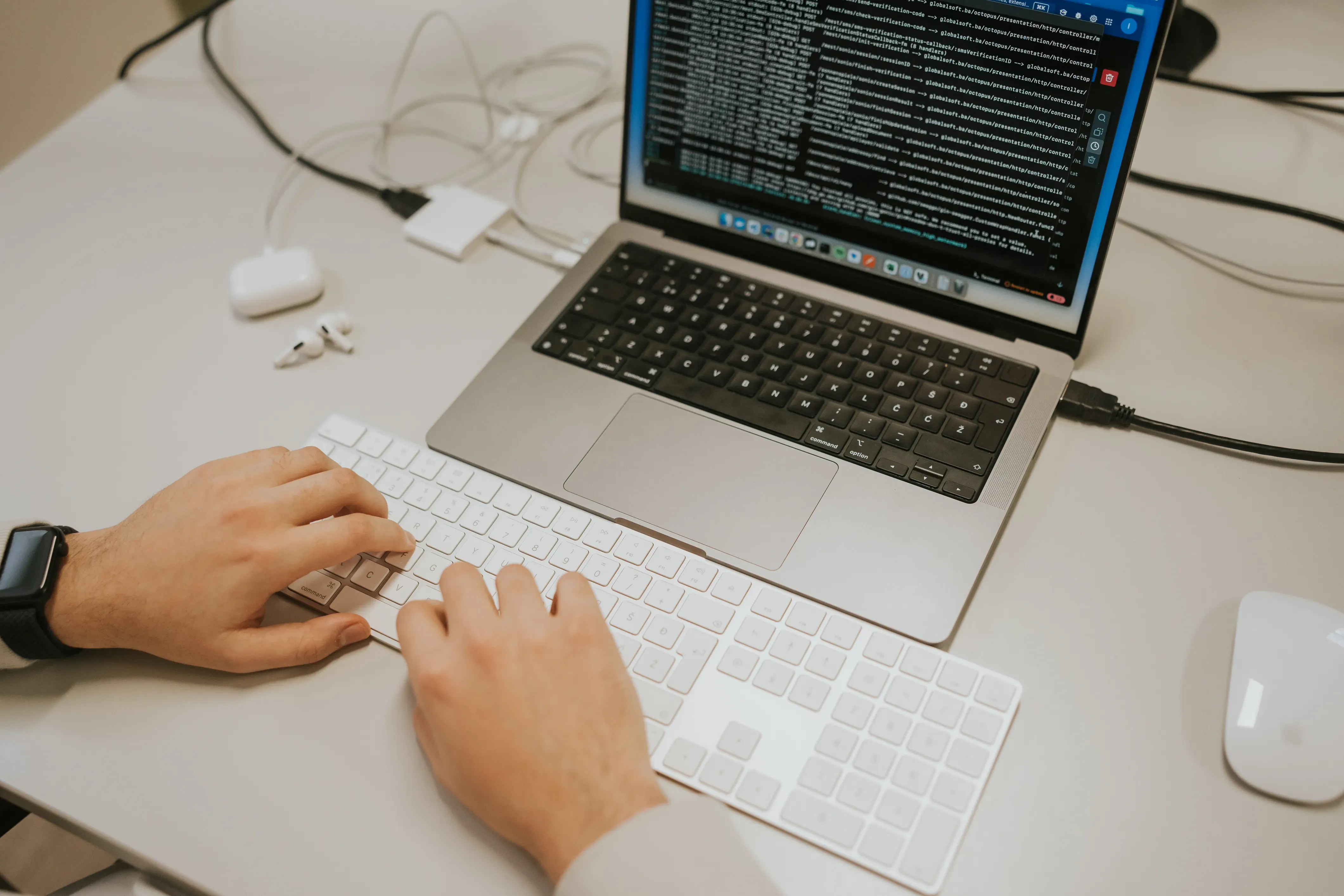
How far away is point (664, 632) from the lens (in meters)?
0.63

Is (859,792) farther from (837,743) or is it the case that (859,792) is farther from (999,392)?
(999,392)

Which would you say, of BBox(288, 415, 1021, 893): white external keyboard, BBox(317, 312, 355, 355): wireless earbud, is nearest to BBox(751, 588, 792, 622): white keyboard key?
BBox(288, 415, 1021, 893): white external keyboard

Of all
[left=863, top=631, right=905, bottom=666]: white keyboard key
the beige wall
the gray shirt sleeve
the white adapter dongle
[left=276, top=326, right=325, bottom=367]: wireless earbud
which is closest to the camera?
the gray shirt sleeve

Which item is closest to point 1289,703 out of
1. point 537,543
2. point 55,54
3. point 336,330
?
point 537,543

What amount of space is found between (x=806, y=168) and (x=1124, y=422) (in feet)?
1.08

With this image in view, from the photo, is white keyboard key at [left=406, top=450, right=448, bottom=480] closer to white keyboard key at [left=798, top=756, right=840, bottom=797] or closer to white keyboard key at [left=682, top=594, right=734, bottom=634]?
white keyboard key at [left=682, top=594, right=734, bottom=634]

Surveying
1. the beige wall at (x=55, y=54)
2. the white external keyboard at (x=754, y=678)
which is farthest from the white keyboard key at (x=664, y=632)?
the beige wall at (x=55, y=54)

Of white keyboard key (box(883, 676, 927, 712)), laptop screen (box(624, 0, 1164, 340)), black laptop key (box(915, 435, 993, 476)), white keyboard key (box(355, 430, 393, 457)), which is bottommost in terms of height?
white keyboard key (box(883, 676, 927, 712))

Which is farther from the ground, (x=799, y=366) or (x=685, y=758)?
(x=799, y=366)

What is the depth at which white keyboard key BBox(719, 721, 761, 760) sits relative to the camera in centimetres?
58

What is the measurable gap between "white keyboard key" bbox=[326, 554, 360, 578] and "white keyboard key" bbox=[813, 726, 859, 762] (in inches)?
13.4

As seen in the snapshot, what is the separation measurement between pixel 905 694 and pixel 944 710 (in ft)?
0.08

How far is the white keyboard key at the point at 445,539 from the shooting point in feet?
2.22

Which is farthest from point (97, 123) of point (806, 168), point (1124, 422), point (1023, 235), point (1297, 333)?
point (1297, 333)
